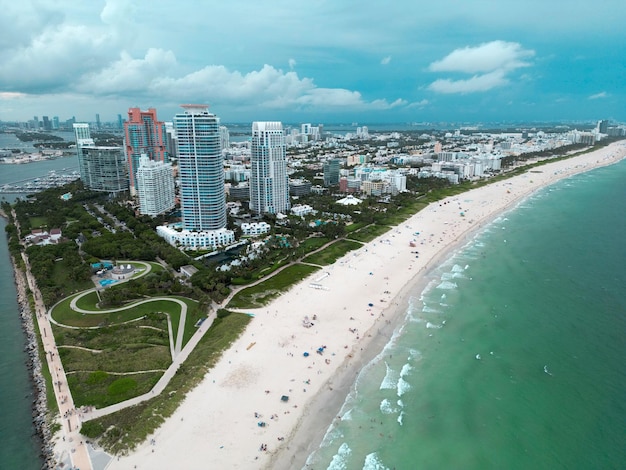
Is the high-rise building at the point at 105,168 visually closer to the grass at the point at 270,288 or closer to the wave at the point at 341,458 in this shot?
the grass at the point at 270,288

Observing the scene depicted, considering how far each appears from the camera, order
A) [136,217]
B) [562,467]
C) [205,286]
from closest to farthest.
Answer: [562,467]
[205,286]
[136,217]

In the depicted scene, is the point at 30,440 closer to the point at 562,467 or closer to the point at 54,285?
the point at 54,285

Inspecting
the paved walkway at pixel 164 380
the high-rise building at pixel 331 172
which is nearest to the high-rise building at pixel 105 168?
the high-rise building at pixel 331 172

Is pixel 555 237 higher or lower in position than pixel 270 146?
lower

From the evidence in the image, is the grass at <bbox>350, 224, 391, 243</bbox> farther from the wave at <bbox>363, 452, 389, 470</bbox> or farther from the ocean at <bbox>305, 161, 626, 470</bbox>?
the wave at <bbox>363, 452, 389, 470</bbox>

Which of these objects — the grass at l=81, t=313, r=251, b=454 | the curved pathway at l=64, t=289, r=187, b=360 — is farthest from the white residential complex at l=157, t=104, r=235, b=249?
the grass at l=81, t=313, r=251, b=454

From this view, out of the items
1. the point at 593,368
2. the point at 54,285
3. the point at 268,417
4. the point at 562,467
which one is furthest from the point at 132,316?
the point at 593,368
